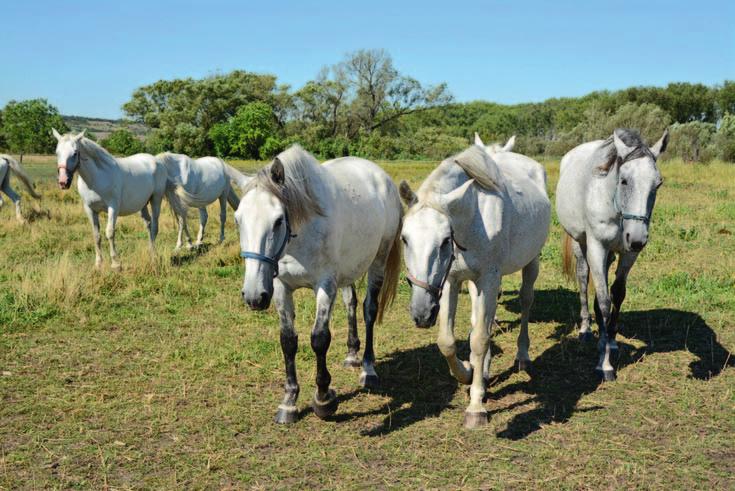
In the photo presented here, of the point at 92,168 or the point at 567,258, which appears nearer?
the point at 567,258

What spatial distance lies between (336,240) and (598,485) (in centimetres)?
228

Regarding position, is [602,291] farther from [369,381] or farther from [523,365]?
[369,381]

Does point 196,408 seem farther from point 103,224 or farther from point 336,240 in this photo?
point 103,224

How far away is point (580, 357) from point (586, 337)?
560mm

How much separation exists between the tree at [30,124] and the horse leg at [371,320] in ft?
181

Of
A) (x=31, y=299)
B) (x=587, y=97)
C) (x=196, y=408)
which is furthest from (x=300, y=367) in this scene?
(x=587, y=97)

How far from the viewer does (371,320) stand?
499 centimetres

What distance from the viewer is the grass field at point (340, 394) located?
3.40m

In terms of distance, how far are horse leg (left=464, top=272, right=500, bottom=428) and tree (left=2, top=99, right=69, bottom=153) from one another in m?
56.4

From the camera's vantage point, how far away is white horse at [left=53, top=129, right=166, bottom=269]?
27.6 ft

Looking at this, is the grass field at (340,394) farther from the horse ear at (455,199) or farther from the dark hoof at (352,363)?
the horse ear at (455,199)

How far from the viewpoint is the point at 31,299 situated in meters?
6.60

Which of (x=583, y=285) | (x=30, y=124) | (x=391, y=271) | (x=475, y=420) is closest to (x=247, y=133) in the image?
(x=30, y=124)

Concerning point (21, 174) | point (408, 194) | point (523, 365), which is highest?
point (21, 174)
